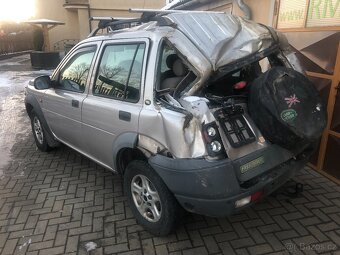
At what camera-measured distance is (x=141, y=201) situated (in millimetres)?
3258

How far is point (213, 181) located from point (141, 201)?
1022mm

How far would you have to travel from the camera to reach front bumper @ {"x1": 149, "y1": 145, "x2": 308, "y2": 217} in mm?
2510

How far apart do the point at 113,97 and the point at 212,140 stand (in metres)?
1.31

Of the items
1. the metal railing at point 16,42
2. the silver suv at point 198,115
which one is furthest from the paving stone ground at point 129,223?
the metal railing at point 16,42

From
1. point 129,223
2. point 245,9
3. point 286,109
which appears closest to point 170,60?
point 286,109

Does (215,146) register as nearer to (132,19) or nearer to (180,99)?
(180,99)

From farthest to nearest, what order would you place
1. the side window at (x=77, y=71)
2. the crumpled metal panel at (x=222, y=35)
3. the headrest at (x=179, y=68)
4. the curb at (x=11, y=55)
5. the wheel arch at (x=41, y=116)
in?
the curb at (x=11, y=55), the wheel arch at (x=41, y=116), the side window at (x=77, y=71), the headrest at (x=179, y=68), the crumpled metal panel at (x=222, y=35)

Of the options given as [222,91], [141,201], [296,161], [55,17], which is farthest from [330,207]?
[55,17]

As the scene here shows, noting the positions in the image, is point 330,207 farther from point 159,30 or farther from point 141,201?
point 159,30

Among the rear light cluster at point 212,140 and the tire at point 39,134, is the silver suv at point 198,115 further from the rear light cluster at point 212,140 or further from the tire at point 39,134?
the tire at point 39,134

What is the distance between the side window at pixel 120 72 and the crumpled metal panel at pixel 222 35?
1.58 feet

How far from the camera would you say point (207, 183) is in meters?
2.52

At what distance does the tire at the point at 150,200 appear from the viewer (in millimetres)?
2879

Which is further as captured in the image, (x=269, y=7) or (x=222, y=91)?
(x=269, y=7)
